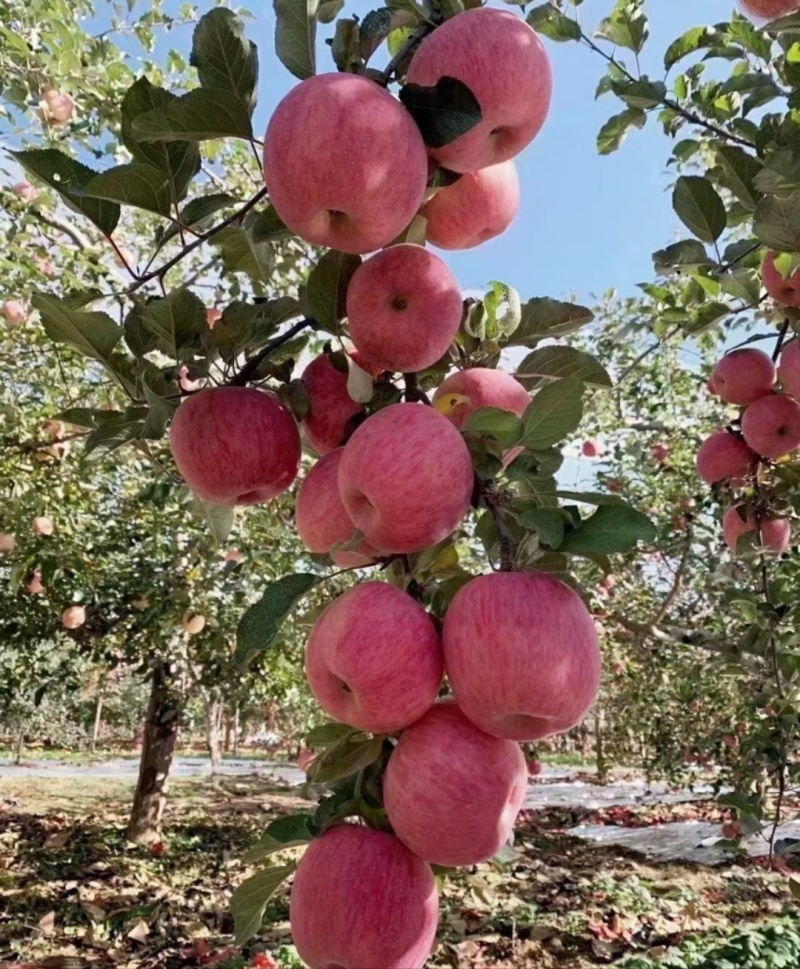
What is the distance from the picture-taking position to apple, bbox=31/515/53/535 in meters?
4.52

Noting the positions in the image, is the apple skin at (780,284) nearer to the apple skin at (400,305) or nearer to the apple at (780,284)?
the apple at (780,284)

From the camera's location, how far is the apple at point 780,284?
1578 millimetres

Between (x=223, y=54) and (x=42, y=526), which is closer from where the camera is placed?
(x=223, y=54)

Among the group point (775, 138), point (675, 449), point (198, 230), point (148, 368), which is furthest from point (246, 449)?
point (675, 449)

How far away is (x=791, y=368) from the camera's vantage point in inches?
65.5

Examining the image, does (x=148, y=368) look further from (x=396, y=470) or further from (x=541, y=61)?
(x=541, y=61)

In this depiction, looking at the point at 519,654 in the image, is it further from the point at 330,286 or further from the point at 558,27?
the point at 558,27

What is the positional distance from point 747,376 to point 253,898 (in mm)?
1608

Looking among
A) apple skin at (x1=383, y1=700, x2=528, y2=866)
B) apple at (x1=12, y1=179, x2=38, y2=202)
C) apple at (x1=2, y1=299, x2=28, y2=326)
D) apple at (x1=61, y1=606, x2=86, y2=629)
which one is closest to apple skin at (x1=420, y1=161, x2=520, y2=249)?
apple skin at (x1=383, y1=700, x2=528, y2=866)

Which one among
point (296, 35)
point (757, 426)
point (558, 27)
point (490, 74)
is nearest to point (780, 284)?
point (757, 426)

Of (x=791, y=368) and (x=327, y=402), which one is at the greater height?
Result: (x=791, y=368)

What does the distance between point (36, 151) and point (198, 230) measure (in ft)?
0.80

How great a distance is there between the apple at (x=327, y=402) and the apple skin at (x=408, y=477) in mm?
156

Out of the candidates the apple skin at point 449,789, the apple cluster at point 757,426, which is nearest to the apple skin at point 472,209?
the apple skin at point 449,789
